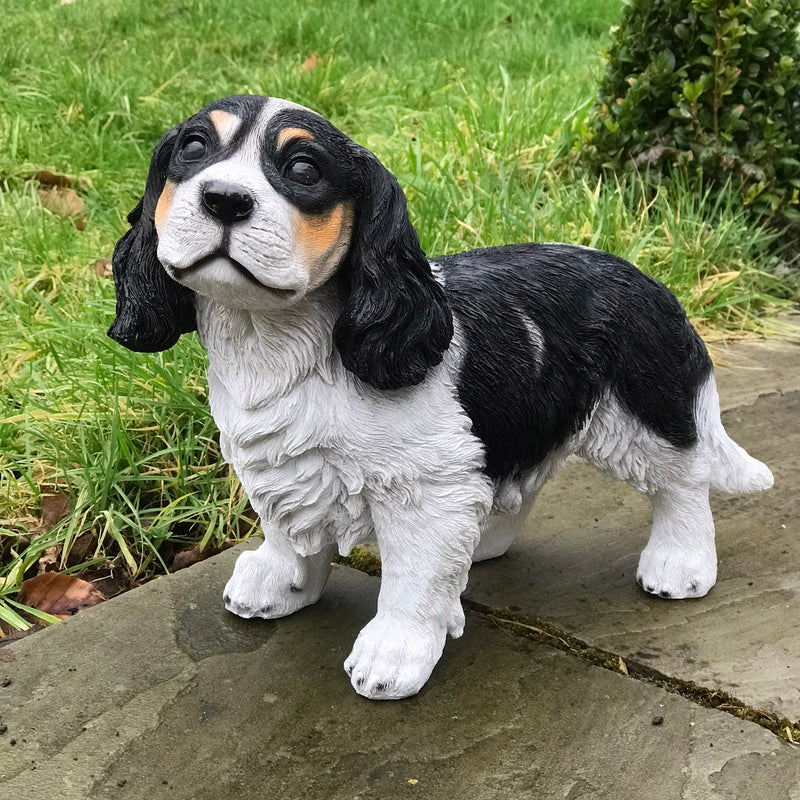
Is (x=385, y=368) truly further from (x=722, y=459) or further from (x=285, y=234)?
(x=722, y=459)

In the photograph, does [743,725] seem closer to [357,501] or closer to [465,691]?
[465,691]

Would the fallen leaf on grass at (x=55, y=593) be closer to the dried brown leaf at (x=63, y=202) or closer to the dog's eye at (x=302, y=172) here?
the dog's eye at (x=302, y=172)

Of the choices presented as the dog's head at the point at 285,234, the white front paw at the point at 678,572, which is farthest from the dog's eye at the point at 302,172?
the white front paw at the point at 678,572

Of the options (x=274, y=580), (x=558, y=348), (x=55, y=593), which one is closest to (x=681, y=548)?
(x=558, y=348)

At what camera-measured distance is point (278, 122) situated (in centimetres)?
174

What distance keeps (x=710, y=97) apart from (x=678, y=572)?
2636 mm

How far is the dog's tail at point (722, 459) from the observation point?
95.7 inches

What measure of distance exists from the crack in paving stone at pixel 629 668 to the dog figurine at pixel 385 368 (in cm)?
27

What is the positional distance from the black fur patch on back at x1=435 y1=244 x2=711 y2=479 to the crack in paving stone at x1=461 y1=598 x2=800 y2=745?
0.41 meters

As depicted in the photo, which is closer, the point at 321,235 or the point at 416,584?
the point at 321,235

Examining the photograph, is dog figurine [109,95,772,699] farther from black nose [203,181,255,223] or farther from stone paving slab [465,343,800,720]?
stone paving slab [465,343,800,720]

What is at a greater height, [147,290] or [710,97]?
[147,290]

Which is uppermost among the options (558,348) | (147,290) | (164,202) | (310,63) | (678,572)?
(164,202)

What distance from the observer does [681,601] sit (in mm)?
2461
